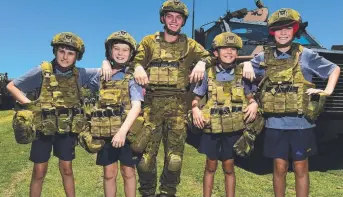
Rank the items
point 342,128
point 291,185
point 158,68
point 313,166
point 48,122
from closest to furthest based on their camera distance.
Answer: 1. point 48,122
2. point 158,68
3. point 291,185
4. point 342,128
5. point 313,166

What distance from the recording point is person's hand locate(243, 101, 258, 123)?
12.3 feet

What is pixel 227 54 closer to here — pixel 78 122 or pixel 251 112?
pixel 251 112

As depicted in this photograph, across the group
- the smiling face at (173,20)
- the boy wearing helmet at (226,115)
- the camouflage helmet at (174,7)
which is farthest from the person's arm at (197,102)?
the camouflage helmet at (174,7)

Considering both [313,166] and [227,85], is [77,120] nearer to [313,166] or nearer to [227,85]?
[227,85]

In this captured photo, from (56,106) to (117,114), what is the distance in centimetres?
64

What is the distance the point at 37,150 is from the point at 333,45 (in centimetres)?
577

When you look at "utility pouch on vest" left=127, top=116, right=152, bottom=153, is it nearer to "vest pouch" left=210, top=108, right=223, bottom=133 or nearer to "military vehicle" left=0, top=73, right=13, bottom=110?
"vest pouch" left=210, top=108, right=223, bottom=133

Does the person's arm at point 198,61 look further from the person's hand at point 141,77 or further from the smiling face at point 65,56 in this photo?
the smiling face at point 65,56

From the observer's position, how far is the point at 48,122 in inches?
144

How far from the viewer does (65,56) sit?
12.2ft

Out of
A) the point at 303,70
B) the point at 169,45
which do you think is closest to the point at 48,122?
the point at 169,45

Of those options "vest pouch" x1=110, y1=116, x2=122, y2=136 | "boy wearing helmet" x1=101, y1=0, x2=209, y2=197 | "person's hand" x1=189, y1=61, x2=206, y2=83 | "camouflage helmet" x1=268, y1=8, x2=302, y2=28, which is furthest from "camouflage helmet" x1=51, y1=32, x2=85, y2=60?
"camouflage helmet" x1=268, y1=8, x2=302, y2=28

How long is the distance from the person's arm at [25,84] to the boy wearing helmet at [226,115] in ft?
5.30

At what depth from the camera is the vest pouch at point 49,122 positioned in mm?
3648
